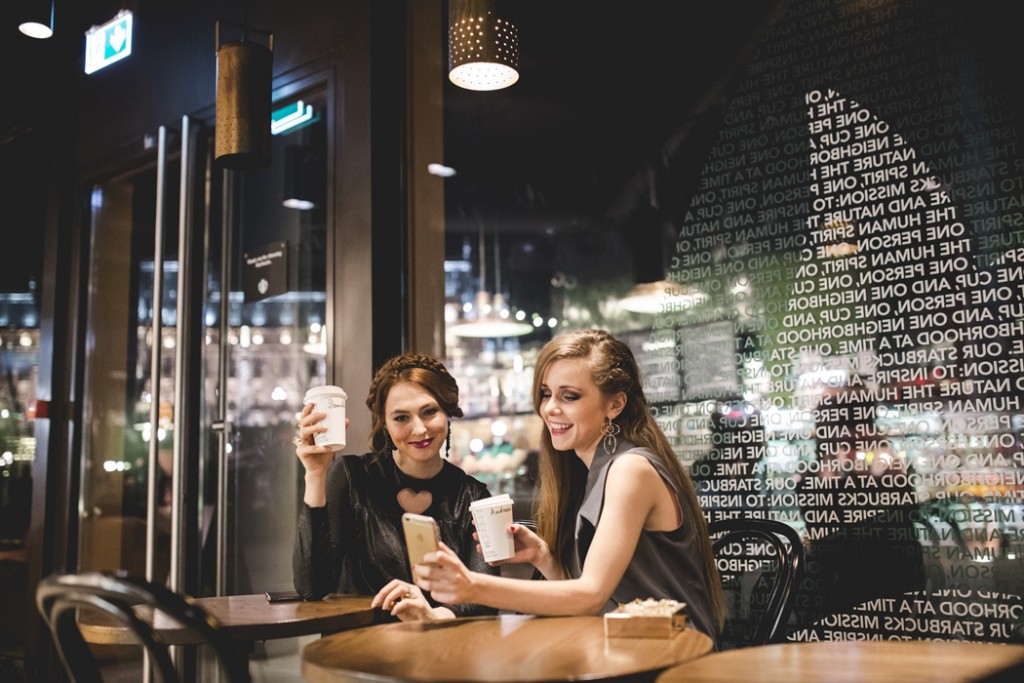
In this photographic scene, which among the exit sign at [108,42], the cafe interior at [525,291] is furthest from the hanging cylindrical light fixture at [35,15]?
the exit sign at [108,42]

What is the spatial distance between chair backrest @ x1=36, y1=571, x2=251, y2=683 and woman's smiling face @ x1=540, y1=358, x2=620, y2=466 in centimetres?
107

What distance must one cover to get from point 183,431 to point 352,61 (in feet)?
5.85

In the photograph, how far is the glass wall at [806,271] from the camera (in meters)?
2.64

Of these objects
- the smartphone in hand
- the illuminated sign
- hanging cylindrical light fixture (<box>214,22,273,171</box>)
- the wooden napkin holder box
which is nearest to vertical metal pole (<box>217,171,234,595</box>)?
the illuminated sign

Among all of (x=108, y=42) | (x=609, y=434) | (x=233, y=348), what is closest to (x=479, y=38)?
(x=609, y=434)

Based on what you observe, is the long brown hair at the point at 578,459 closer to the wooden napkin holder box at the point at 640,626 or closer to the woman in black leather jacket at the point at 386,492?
the woman in black leather jacket at the point at 386,492

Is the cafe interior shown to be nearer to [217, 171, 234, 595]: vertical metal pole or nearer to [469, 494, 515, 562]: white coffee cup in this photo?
[217, 171, 234, 595]: vertical metal pole

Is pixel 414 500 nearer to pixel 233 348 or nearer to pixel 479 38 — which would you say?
pixel 479 38

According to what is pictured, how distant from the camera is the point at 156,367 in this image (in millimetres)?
4176

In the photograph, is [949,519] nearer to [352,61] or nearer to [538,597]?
[538,597]

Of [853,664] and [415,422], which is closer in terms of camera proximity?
[853,664]

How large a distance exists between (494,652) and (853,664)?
605mm

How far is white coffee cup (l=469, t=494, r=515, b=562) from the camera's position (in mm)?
2029

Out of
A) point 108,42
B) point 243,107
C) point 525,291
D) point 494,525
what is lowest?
point 494,525
